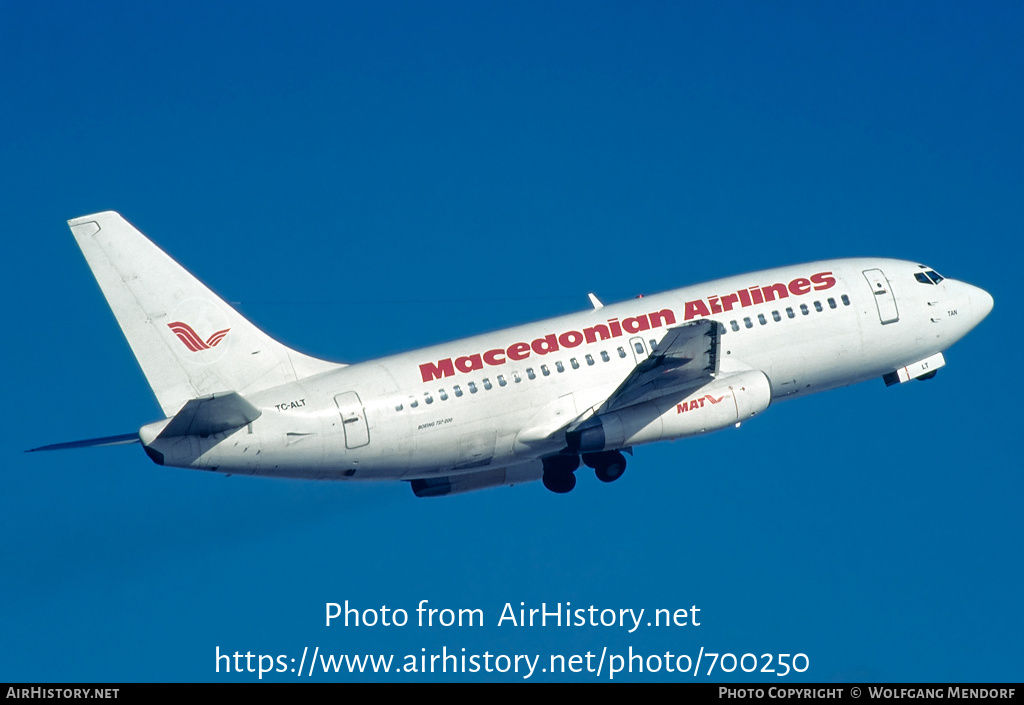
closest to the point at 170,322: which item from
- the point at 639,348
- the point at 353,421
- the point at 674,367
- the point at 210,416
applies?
the point at 210,416

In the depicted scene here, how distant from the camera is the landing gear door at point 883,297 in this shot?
52.5 m

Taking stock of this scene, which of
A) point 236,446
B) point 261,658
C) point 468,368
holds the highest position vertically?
point 468,368

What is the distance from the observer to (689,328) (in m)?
44.8

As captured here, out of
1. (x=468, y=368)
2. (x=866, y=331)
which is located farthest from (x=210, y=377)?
(x=866, y=331)

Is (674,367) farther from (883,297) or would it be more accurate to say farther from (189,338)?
(189,338)

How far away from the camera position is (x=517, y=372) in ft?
154

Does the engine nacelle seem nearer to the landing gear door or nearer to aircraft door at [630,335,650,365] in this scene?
aircraft door at [630,335,650,365]

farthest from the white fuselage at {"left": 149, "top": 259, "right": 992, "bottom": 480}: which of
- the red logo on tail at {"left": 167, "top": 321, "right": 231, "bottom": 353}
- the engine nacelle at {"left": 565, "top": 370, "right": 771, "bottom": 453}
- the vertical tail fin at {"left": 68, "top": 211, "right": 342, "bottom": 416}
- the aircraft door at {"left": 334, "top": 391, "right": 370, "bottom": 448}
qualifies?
the red logo on tail at {"left": 167, "top": 321, "right": 231, "bottom": 353}

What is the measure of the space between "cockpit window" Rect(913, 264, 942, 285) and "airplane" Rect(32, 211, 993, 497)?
0.27 ft

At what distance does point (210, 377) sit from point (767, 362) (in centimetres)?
1806

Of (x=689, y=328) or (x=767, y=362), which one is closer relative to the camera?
(x=689, y=328)

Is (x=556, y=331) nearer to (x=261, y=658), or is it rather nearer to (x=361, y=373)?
(x=361, y=373)

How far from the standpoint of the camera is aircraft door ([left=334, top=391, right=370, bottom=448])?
44219mm

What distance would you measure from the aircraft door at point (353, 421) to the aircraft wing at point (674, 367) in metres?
7.65
